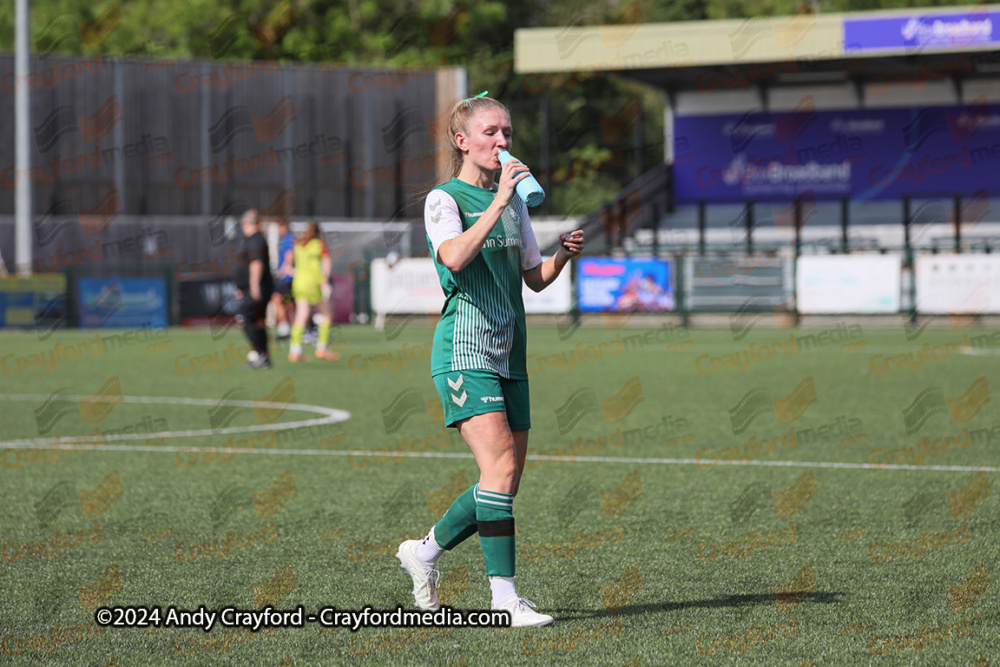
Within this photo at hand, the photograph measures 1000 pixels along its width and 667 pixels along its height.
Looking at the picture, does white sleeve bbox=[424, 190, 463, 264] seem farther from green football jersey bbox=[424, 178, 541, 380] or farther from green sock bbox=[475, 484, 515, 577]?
green sock bbox=[475, 484, 515, 577]

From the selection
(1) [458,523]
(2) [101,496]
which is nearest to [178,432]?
(2) [101,496]

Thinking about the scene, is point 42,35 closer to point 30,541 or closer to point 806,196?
point 806,196

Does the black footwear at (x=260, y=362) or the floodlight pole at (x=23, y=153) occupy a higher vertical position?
the floodlight pole at (x=23, y=153)

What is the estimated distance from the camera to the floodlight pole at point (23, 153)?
91.2 feet

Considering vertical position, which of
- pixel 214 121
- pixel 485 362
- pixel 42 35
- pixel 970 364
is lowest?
pixel 970 364

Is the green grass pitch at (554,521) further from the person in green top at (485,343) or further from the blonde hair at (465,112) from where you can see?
the blonde hair at (465,112)

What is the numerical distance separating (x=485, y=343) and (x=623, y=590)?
1.23m

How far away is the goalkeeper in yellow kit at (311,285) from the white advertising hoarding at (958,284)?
42.1ft

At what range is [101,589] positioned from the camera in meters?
5.38

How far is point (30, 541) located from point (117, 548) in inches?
19.2

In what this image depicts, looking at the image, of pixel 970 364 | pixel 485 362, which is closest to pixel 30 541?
pixel 485 362

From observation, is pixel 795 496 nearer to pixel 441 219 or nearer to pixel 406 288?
pixel 441 219

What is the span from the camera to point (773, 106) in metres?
39.4

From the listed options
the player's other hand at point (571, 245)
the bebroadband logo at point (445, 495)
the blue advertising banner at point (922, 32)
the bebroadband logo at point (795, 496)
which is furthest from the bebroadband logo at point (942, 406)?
the blue advertising banner at point (922, 32)
